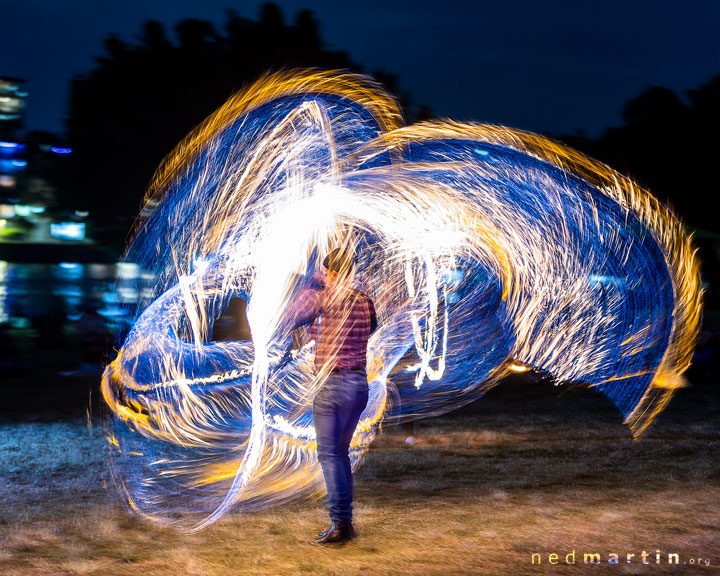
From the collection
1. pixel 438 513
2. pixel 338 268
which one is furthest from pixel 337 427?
pixel 438 513

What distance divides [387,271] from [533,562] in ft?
19.6

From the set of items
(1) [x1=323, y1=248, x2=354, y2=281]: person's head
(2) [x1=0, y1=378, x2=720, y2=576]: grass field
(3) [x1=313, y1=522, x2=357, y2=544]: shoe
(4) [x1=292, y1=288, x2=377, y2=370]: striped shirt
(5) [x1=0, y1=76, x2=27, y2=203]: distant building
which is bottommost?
(2) [x1=0, y1=378, x2=720, y2=576]: grass field

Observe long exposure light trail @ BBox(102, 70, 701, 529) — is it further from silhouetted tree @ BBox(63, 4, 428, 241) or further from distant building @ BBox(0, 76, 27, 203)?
distant building @ BBox(0, 76, 27, 203)

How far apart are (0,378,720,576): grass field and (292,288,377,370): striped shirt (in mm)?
1142

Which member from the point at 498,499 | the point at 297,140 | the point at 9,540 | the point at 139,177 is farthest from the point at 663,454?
the point at 139,177

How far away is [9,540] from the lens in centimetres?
483

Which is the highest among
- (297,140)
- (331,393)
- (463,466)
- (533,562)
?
(297,140)

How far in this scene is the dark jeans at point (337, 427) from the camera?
464cm

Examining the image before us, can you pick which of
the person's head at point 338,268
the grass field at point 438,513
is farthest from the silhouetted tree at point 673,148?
the person's head at point 338,268

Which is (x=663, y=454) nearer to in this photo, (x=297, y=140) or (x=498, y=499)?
(x=498, y=499)

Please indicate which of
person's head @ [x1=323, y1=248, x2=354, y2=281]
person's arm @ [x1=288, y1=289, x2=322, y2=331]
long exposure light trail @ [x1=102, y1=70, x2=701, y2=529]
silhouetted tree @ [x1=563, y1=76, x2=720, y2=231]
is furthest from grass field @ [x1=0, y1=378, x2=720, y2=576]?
silhouetted tree @ [x1=563, y1=76, x2=720, y2=231]

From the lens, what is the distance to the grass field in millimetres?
4414

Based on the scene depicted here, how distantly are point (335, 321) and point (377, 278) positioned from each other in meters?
5.46

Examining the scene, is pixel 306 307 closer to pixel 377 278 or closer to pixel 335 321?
pixel 335 321
